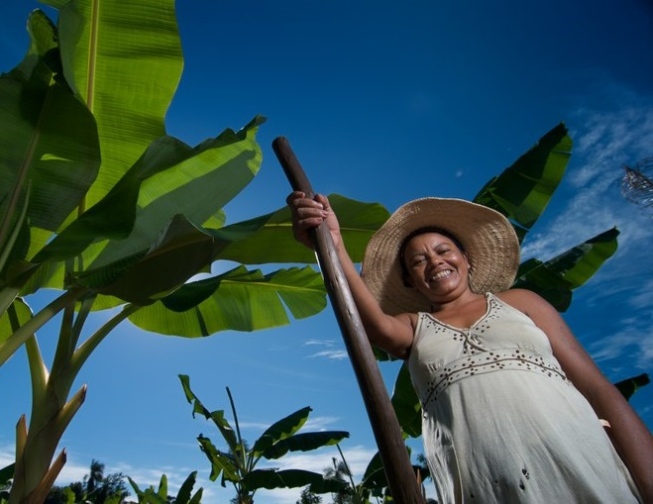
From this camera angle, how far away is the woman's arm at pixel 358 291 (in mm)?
1244

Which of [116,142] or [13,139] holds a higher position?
[116,142]

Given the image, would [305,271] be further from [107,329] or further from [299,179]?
[299,179]

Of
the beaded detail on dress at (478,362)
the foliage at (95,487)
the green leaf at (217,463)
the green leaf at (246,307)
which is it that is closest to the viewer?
the beaded detail on dress at (478,362)

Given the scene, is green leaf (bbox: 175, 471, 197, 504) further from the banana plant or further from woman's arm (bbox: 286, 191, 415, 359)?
woman's arm (bbox: 286, 191, 415, 359)

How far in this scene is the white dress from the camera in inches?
38.9

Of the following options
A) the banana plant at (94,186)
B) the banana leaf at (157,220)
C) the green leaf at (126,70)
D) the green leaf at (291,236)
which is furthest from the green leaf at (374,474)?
the green leaf at (126,70)

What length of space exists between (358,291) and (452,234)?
1.83 ft

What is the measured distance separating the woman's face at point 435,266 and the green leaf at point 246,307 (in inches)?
89.4

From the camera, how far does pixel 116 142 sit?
2.93 meters

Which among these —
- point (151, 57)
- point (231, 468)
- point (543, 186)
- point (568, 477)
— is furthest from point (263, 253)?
point (231, 468)

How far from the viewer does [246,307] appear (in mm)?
3814

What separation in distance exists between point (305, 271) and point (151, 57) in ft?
5.85

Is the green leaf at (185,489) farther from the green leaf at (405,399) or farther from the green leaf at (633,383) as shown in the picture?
the green leaf at (633,383)

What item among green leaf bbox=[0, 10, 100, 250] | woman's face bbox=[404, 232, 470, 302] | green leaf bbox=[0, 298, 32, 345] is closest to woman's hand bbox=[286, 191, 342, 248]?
woman's face bbox=[404, 232, 470, 302]
